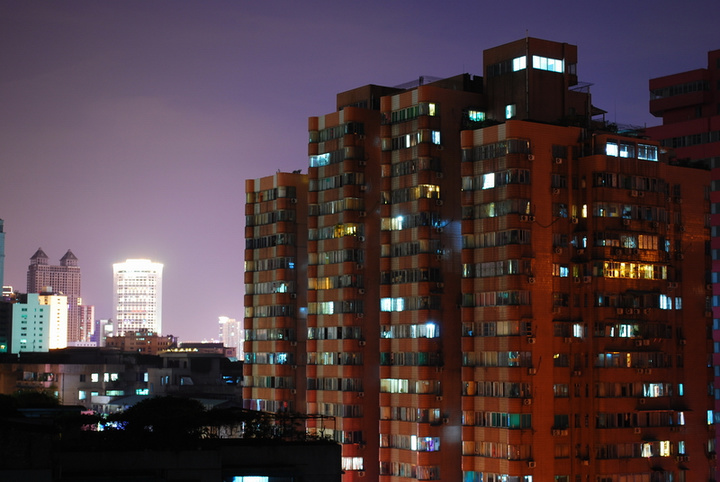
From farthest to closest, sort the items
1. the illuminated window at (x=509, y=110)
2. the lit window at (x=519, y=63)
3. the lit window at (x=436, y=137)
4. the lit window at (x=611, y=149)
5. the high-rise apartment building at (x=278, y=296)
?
the high-rise apartment building at (x=278, y=296) → the illuminated window at (x=509, y=110) → the lit window at (x=519, y=63) → the lit window at (x=436, y=137) → the lit window at (x=611, y=149)

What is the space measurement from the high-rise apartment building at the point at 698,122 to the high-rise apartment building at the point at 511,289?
30424 mm

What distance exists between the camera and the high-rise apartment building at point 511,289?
117625 millimetres

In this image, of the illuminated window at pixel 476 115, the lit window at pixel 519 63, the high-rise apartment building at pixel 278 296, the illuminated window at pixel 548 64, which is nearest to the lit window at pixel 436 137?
the illuminated window at pixel 476 115

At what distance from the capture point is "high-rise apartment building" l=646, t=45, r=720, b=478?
161 m

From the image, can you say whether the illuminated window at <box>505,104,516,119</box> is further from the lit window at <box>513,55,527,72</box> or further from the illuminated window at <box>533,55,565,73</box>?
the illuminated window at <box>533,55,565,73</box>

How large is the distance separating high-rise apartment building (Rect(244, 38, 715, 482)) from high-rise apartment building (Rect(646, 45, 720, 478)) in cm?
3042

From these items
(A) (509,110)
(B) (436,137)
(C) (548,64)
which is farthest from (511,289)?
(C) (548,64)

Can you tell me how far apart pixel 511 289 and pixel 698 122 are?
2394 inches

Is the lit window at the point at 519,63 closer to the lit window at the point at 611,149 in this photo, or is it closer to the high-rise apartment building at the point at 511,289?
the high-rise apartment building at the point at 511,289

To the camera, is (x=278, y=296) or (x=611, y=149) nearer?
(x=611, y=149)

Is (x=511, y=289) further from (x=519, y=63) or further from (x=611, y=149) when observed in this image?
(x=519, y=63)

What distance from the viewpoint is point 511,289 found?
11700cm

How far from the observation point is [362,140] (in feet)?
452

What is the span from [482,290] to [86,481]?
5762 centimetres
